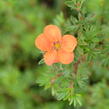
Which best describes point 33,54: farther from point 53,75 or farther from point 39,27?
point 53,75

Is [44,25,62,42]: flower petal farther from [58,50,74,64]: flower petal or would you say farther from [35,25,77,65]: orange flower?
[58,50,74,64]: flower petal

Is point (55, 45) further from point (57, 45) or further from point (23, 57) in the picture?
point (23, 57)

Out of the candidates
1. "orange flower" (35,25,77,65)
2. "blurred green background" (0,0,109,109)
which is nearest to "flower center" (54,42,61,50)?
"orange flower" (35,25,77,65)

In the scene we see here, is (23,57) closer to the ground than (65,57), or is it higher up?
closer to the ground

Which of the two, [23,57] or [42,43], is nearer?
[42,43]

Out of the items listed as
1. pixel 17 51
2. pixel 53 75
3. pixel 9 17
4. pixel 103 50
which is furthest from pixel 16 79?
pixel 103 50

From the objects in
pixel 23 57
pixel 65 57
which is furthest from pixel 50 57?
pixel 23 57

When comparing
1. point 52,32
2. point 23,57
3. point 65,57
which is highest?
point 52,32
